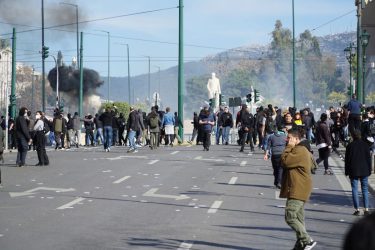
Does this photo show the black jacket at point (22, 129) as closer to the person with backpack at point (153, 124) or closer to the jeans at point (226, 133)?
the person with backpack at point (153, 124)

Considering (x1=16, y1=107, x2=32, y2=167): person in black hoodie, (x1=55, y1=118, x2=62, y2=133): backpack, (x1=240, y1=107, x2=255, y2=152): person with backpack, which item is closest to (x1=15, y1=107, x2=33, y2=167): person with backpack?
(x1=16, y1=107, x2=32, y2=167): person in black hoodie

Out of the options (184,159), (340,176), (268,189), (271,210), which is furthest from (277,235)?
(184,159)

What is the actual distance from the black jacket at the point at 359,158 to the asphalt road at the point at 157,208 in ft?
2.35

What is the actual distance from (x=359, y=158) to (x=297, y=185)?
3977 millimetres

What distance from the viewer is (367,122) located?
21.3m

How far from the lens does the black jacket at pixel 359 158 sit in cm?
1264

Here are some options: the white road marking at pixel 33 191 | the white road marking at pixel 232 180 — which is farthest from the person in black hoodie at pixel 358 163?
the white road marking at pixel 33 191

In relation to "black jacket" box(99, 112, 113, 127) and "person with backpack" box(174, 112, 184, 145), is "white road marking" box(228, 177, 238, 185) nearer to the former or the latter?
"black jacket" box(99, 112, 113, 127)

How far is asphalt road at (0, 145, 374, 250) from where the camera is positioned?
32.0ft

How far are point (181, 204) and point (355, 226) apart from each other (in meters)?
12.3

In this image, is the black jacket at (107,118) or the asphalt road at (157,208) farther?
the black jacket at (107,118)

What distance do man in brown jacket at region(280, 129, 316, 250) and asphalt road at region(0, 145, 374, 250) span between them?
59cm

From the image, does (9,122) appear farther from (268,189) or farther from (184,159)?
(268,189)

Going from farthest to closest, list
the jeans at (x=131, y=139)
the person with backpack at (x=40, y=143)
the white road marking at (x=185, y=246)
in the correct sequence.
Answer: the jeans at (x=131, y=139) → the person with backpack at (x=40, y=143) → the white road marking at (x=185, y=246)
